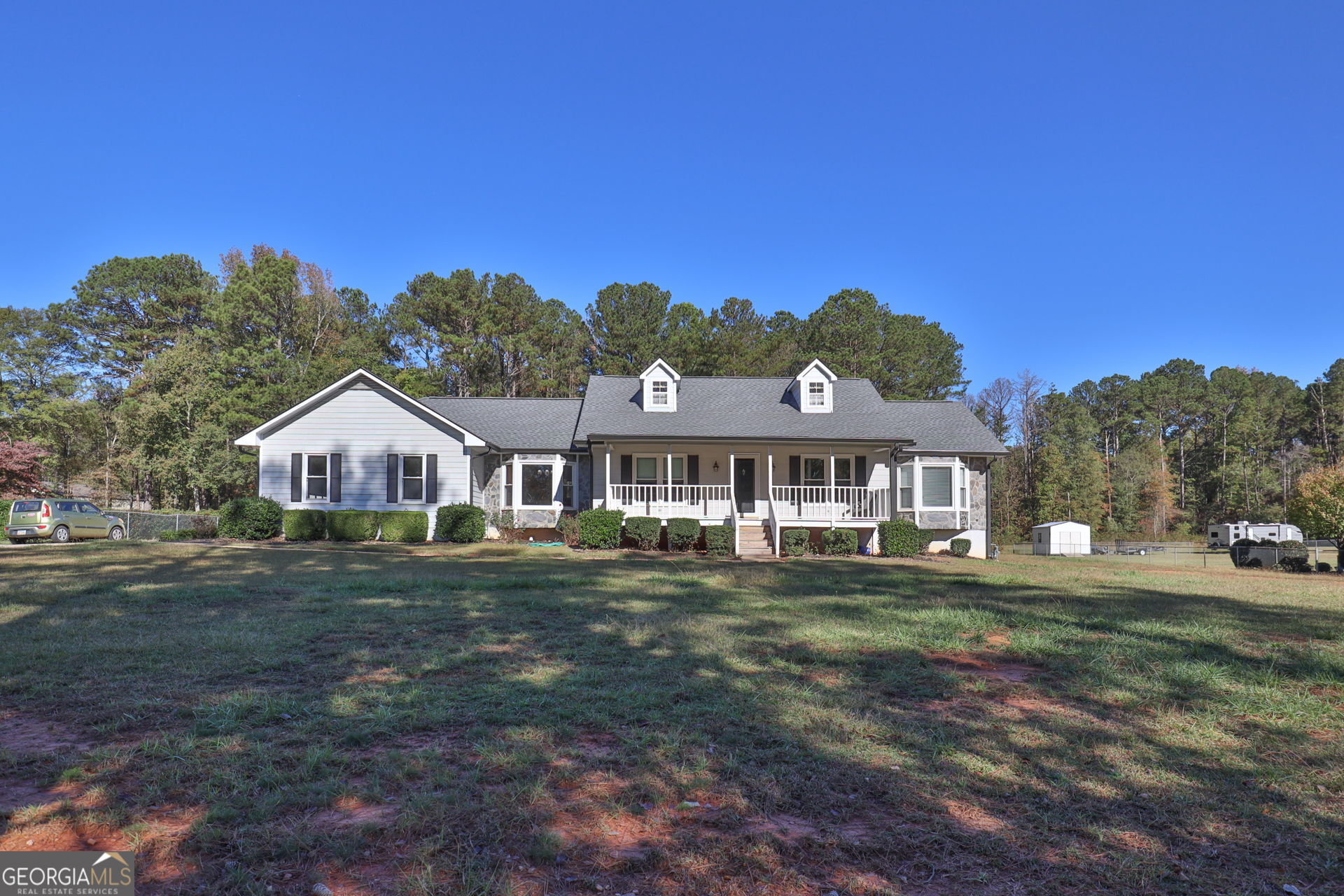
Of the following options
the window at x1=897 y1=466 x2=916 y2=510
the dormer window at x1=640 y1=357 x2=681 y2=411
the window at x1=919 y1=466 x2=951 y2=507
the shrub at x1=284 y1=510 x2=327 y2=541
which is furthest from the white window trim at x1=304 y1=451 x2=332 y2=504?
the window at x1=919 y1=466 x2=951 y2=507

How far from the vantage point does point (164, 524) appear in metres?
23.6

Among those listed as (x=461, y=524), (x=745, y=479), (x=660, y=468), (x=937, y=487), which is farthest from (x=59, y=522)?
(x=937, y=487)

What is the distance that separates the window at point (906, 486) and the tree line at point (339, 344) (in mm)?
18979

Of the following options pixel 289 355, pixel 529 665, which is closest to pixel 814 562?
pixel 529 665

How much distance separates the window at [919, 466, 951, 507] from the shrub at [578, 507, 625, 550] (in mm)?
10183

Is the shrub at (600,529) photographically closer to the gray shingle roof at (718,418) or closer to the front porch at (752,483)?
the front porch at (752,483)

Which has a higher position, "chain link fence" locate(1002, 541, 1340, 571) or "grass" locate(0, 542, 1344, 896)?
"grass" locate(0, 542, 1344, 896)

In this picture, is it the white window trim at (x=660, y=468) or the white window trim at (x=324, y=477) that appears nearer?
the white window trim at (x=324, y=477)

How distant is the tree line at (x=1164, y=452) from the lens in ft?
172

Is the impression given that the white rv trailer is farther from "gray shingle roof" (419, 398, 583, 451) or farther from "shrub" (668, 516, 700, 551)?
"gray shingle roof" (419, 398, 583, 451)

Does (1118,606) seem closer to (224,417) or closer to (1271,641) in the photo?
(1271,641)

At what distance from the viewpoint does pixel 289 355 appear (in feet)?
139

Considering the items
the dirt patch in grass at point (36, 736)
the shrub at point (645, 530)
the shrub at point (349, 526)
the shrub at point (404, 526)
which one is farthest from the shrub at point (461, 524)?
the dirt patch in grass at point (36, 736)

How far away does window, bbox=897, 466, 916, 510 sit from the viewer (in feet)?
78.4
